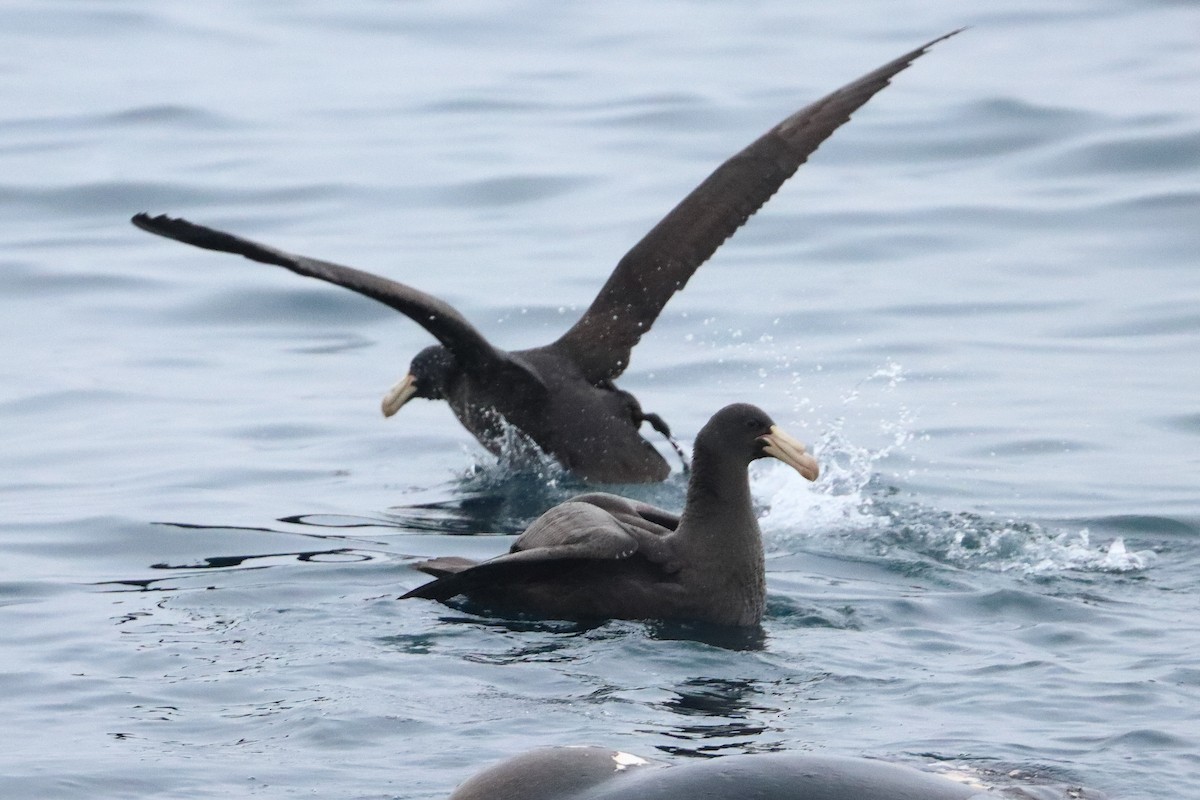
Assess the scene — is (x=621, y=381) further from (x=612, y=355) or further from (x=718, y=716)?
(x=718, y=716)

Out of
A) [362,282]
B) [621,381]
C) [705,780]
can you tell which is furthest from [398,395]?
[705,780]

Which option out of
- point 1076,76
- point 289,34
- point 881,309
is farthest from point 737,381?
point 289,34

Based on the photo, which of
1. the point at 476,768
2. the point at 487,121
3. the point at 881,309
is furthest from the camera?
the point at 487,121

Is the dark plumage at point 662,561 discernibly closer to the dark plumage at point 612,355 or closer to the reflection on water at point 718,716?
the reflection on water at point 718,716

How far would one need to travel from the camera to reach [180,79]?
1123 inches

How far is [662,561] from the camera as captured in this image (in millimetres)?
9719

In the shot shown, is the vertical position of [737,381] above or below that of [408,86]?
below

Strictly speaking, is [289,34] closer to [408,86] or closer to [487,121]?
[408,86]

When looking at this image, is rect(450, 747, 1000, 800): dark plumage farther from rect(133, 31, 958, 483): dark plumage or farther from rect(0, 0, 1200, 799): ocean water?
rect(133, 31, 958, 483): dark plumage

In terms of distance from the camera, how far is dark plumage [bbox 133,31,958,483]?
13.4 metres

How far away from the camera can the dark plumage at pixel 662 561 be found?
956 centimetres

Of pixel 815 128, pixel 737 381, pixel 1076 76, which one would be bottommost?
pixel 737 381

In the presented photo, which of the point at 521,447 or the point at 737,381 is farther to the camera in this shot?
the point at 737,381

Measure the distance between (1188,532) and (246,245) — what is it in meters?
5.43
